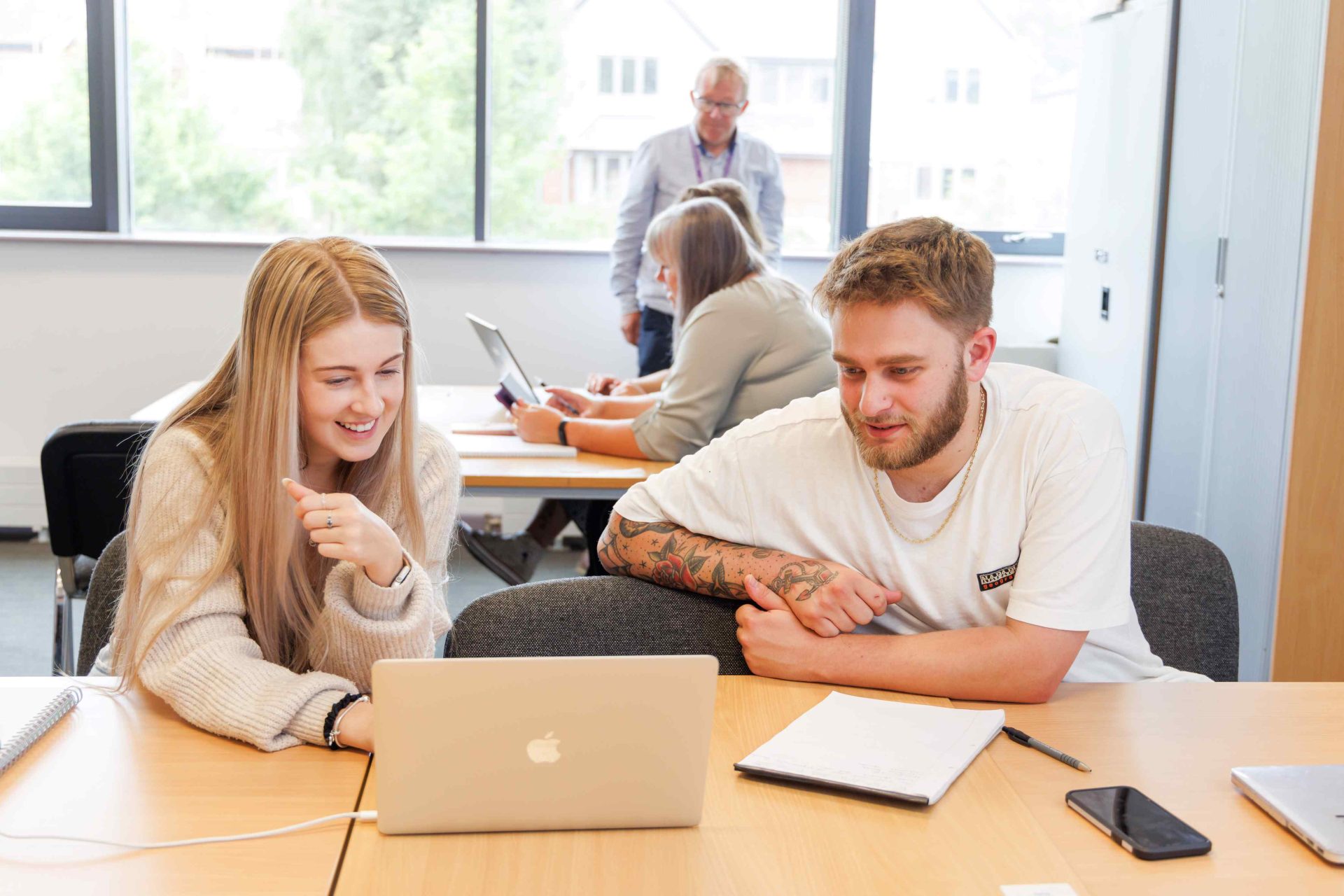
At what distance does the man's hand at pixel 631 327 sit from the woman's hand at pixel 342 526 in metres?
3.20

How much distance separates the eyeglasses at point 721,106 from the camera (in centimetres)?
445

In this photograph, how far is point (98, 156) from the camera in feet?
15.6

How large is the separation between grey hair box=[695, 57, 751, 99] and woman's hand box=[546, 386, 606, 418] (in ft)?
5.18

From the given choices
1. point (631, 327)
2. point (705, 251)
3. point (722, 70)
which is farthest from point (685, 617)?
point (722, 70)

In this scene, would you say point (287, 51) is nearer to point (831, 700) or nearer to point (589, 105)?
point (589, 105)

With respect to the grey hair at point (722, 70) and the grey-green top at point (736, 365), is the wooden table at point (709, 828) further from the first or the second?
the grey hair at point (722, 70)

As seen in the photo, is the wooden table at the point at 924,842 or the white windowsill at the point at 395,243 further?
the white windowsill at the point at 395,243

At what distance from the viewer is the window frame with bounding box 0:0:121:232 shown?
4699 mm

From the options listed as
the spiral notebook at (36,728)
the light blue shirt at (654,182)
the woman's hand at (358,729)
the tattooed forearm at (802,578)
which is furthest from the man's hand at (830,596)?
the light blue shirt at (654,182)

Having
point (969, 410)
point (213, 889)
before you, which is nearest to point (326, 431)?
point (213, 889)

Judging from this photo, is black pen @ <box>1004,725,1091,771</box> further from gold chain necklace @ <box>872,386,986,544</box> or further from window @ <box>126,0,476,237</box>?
window @ <box>126,0,476,237</box>

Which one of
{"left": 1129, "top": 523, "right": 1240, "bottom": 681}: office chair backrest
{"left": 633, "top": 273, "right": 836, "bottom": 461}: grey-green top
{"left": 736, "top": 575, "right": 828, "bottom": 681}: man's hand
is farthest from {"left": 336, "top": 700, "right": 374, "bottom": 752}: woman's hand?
{"left": 633, "top": 273, "right": 836, "bottom": 461}: grey-green top

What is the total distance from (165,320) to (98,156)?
0.66 m

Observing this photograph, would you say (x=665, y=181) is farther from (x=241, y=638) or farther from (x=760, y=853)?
(x=760, y=853)
